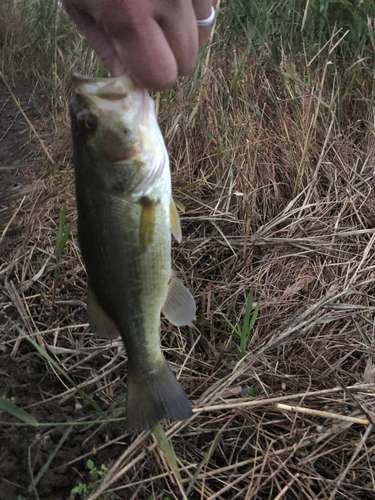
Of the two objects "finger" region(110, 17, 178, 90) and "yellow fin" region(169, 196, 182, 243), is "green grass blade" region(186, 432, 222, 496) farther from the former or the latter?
"finger" region(110, 17, 178, 90)

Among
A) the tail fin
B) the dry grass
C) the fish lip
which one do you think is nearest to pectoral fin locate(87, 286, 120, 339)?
the tail fin

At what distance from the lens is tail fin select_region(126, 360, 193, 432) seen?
1347 mm

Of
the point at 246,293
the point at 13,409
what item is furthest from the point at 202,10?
the point at 13,409

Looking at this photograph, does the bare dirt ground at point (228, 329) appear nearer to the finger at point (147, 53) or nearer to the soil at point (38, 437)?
the soil at point (38, 437)

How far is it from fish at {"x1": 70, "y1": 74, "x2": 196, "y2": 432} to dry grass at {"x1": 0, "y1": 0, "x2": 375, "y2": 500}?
475 millimetres

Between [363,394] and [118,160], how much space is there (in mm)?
1461

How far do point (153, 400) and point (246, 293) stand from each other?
1.02 metres

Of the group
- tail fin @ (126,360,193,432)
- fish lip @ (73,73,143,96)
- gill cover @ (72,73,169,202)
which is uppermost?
fish lip @ (73,73,143,96)

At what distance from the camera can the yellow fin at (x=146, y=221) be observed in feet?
4.25

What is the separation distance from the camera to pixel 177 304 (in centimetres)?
146

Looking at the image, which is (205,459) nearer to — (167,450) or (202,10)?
(167,450)

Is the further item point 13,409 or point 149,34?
point 13,409

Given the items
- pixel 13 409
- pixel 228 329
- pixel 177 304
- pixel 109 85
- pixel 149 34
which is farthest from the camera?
pixel 228 329

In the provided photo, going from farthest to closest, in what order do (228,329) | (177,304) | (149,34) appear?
(228,329), (177,304), (149,34)
